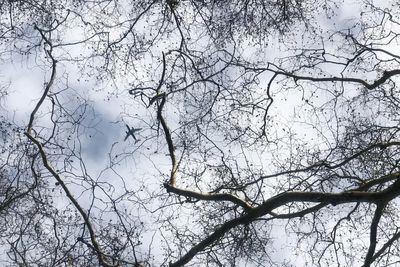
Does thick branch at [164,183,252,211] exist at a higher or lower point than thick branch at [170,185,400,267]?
higher

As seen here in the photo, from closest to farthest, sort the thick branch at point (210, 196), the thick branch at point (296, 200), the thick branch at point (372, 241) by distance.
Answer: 1. the thick branch at point (296, 200)
2. the thick branch at point (372, 241)
3. the thick branch at point (210, 196)

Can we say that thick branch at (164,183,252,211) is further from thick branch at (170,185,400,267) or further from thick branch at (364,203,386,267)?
thick branch at (364,203,386,267)

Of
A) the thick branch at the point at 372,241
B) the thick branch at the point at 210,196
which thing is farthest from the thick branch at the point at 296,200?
the thick branch at the point at 372,241

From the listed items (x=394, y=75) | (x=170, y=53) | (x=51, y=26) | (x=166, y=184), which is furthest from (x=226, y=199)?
(x=51, y=26)

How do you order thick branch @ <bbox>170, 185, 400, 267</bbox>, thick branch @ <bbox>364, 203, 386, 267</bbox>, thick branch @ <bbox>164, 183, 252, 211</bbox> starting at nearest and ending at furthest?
thick branch @ <bbox>170, 185, 400, 267</bbox> → thick branch @ <bbox>364, 203, 386, 267</bbox> → thick branch @ <bbox>164, 183, 252, 211</bbox>

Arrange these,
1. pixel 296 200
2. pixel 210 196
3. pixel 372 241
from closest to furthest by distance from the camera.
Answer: pixel 296 200, pixel 372 241, pixel 210 196

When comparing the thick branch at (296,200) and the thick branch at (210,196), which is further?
the thick branch at (210,196)

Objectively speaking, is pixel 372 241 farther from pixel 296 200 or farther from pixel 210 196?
pixel 210 196

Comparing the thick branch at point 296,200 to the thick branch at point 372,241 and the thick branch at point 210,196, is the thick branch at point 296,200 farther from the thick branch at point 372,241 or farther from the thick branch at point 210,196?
the thick branch at point 372,241

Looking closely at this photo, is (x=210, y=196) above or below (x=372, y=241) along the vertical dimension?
above

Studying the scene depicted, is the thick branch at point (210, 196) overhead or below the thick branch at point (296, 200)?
overhead

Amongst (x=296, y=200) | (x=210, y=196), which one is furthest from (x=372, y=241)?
(x=210, y=196)

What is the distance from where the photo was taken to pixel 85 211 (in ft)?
23.2

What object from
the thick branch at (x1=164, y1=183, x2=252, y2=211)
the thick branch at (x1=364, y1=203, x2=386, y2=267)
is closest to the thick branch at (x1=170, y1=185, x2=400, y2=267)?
the thick branch at (x1=164, y1=183, x2=252, y2=211)
